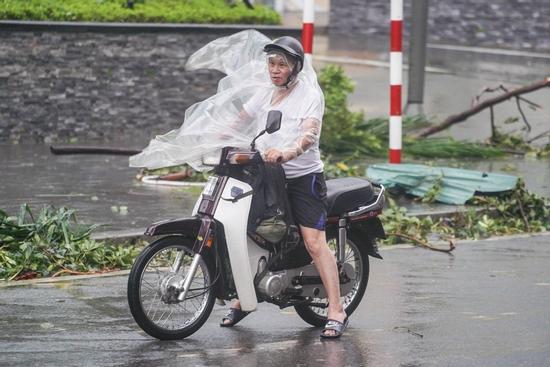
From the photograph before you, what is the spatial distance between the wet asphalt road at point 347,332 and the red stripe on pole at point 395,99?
11.2 ft

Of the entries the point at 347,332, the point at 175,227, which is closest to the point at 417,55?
the point at 347,332

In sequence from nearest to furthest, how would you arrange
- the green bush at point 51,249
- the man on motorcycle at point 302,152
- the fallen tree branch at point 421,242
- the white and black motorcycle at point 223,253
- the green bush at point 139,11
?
the white and black motorcycle at point 223,253 < the man on motorcycle at point 302,152 < the green bush at point 51,249 < the fallen tree branch at point 421,242 < the green bush at point 139,11

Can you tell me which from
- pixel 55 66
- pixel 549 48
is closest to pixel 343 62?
pixel 549 48

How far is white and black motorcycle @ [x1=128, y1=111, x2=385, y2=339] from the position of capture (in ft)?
24.3

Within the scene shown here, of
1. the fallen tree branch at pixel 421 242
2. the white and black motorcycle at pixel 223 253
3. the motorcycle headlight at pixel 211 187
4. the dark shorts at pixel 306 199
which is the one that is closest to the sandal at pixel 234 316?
the white and black motorcycle at pixel 223 253

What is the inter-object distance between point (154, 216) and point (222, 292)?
Answer: 357cm

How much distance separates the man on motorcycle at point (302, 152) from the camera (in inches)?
296

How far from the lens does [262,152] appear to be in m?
7.55

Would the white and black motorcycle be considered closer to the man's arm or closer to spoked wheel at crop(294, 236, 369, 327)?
the man's arm

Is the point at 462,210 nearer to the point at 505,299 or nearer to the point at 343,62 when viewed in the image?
the point at 505,299

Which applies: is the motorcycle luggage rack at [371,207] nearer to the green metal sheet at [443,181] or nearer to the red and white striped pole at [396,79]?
the green metal sheet at [443,181]

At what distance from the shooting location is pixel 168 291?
24.4ft

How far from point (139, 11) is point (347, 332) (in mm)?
9079

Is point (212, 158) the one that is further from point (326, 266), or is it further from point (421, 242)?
point (421, 242)
